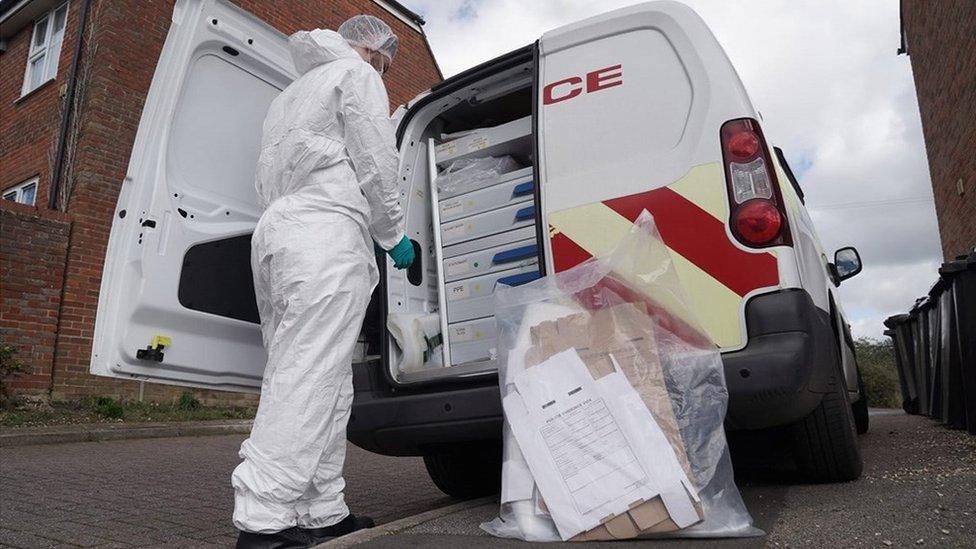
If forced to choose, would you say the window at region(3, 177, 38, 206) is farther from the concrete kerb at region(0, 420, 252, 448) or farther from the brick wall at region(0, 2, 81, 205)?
the concrete kerb at region(0, 420, 252, 448)

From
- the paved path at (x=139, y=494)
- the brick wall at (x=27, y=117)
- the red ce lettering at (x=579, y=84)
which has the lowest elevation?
the paved path at (x=139, y=494)

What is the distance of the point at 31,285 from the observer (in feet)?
27.5

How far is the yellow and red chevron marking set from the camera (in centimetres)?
233

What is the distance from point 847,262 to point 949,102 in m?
5.51

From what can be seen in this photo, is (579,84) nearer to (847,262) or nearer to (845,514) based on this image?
(845,514)

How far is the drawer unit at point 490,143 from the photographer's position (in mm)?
3523

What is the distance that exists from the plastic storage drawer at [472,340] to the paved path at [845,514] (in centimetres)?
70

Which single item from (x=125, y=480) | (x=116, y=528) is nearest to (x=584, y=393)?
(x=116, y=528)

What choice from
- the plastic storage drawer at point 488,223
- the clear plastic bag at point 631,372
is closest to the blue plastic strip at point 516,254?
the plastic storage drawer at point 488,223

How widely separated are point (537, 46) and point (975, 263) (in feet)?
11.5

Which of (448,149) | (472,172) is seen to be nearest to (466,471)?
(472,172)

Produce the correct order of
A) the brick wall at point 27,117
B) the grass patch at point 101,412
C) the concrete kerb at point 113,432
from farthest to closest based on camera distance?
the brick wall at point 27,117 < the grass patch at point 101,412 < the concrete kerb at point 113,432

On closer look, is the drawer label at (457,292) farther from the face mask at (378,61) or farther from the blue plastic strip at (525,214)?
the face mask at (378,61)

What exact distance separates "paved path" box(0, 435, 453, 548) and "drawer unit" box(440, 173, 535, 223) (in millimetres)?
1451
